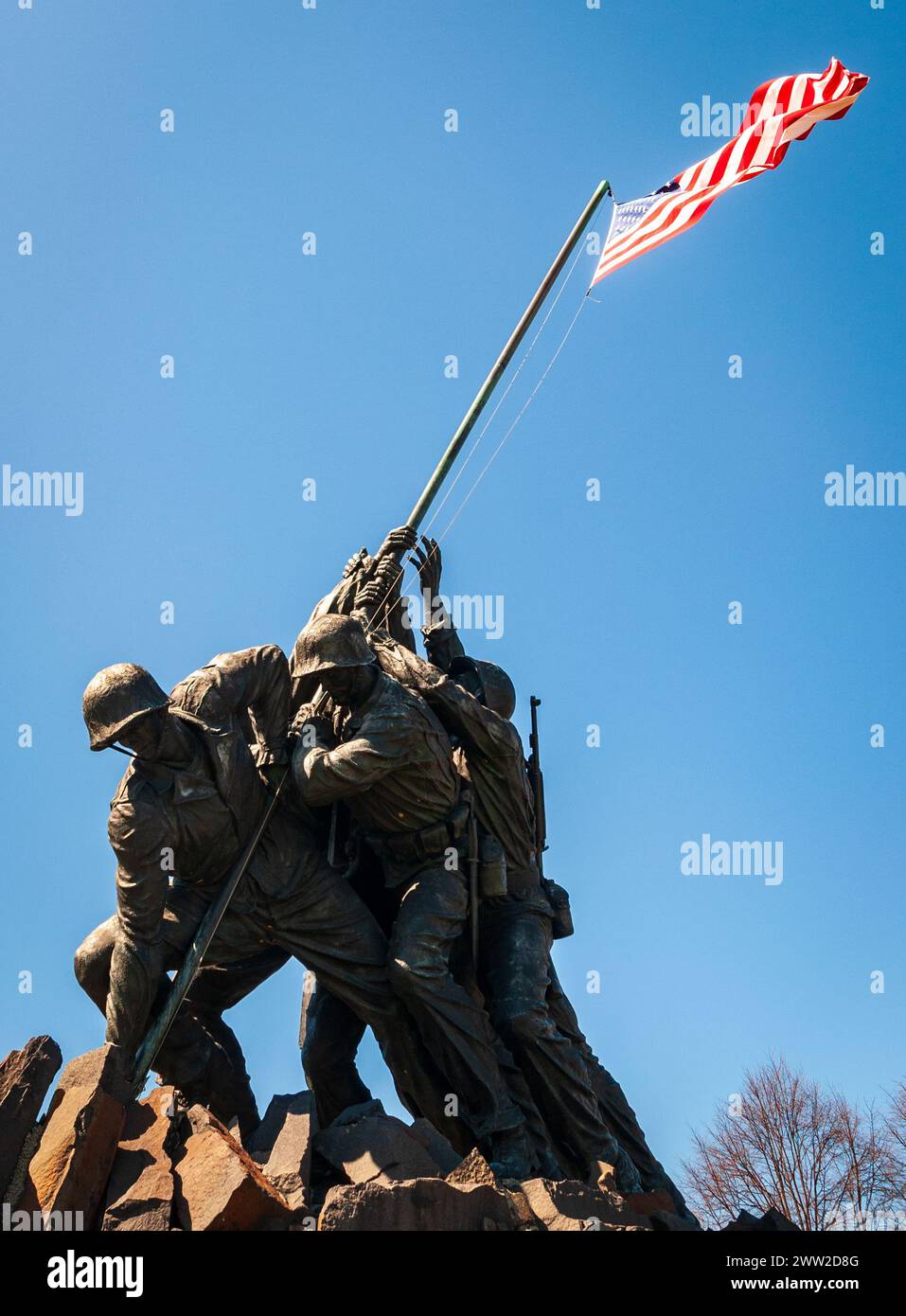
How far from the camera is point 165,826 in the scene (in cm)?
785

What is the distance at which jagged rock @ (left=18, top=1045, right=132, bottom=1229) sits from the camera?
6.45 metres

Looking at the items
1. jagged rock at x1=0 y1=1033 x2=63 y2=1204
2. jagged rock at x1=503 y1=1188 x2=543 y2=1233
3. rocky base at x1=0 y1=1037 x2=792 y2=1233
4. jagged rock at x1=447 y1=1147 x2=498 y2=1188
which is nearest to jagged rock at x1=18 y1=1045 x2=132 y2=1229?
rocky base at x1=0 y1=1037 x2=792 y2=1233

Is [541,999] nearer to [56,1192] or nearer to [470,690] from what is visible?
[470,690]

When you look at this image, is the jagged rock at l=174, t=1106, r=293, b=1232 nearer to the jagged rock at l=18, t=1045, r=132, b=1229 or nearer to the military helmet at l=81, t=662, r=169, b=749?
the jagged rock at l=18, t=1045, r=132, b=1229

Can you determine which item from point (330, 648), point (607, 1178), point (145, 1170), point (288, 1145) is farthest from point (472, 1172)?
point (330, 648)

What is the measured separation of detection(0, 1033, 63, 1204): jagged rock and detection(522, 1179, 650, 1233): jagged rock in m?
2.30

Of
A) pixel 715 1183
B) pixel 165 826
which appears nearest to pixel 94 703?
pixel 165 826

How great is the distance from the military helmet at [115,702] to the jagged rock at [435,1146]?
2.50 m

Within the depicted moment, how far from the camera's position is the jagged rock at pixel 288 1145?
22.3ft

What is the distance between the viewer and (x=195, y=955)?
7.93 m

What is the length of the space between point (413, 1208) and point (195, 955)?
6.98ft

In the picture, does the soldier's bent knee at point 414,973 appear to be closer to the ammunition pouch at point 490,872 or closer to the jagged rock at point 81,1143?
the ammunition pouch at point 490,872

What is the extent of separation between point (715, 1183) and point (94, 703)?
14.9 meters

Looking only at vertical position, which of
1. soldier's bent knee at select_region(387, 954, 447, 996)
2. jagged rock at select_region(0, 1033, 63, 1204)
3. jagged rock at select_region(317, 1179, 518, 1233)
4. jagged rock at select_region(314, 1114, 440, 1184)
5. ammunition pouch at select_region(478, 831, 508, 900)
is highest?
ammunition pouch at select_region(478, 831, 508, 900)
